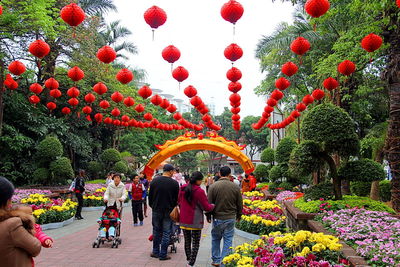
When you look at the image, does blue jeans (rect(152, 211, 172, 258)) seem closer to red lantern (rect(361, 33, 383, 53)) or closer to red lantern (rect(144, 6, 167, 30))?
red lantern (rect(144, 6, 167, 30))

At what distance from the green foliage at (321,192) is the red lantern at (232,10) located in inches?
169

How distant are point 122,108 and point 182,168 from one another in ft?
89.3

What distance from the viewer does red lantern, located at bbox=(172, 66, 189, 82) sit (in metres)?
9.73

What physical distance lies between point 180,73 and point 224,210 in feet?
15.7

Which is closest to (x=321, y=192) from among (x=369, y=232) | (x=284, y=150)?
(x=369, y=232)

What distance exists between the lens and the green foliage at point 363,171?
7957 mm

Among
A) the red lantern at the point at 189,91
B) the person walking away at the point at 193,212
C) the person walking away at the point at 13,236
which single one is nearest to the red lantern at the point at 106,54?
the person walking away at the point at 193,212

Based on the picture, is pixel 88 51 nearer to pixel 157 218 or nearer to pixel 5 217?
pixel 157 218

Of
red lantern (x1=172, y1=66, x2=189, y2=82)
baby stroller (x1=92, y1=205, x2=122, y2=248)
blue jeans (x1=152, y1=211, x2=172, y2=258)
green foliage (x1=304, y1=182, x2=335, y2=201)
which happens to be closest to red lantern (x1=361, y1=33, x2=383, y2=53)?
green foliage (x1=304, y1=182, x2=335, y2=201)

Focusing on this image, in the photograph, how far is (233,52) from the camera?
850 cm

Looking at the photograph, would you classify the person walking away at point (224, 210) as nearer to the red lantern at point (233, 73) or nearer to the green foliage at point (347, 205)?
the green foliage at point (347, 205)

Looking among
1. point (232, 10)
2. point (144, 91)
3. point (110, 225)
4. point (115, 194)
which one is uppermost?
point (232, 10)

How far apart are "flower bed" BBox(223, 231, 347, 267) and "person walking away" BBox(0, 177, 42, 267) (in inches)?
92.8

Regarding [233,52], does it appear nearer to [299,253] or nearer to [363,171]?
[363,171]
